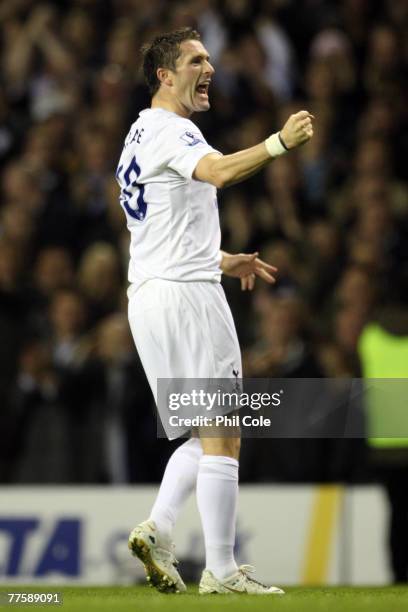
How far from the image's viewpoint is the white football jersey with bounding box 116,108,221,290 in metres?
6.32

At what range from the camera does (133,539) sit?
20.0 ft

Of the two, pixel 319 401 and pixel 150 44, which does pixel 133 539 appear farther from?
pixel 319 401

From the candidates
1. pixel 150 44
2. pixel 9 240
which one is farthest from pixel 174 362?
pixel 9 240

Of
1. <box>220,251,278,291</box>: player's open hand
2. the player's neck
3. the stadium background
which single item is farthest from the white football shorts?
the stadium background

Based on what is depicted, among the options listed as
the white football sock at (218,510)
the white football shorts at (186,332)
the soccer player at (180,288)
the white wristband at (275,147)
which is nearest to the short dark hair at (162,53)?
the soccer player at (180,288)

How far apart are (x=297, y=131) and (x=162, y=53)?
1.00 meters

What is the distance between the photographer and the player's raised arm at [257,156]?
229 inches

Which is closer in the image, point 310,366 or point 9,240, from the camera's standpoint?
point 310,366

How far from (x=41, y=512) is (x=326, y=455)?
1970 mm

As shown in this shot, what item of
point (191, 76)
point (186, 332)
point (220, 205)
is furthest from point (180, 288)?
point (220, 205)

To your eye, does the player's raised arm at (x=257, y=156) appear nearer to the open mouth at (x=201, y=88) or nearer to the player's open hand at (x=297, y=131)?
the player's open hand at (x=297, y=131)

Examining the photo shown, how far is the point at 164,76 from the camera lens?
6.50 metres

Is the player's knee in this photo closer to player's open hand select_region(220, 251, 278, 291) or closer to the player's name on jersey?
the player's name on jersey

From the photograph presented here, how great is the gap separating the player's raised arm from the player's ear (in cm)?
62
